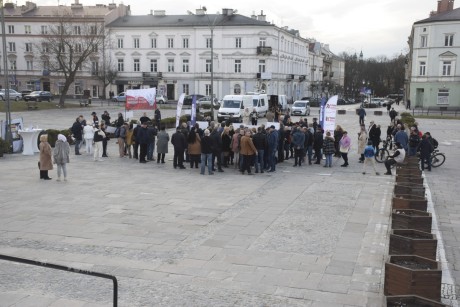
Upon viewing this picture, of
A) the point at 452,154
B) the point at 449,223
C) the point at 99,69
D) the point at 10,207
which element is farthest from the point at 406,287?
the point at 99,69

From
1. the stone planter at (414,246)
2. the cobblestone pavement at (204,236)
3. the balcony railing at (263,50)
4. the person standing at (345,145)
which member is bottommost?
the cobblestone pavement at (204,236)

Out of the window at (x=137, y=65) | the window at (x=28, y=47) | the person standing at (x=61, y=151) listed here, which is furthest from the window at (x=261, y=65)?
the person standing at (x=61, y=151)

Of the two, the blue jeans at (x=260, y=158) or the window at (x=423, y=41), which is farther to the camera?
the window at (x=423, y=41)

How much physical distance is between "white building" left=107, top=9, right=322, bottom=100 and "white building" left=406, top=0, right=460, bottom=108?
773 inches

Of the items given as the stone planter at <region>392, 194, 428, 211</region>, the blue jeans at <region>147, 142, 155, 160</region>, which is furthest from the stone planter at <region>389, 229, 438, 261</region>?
the blue jeans at <region>147, 142, 155, 160</region>

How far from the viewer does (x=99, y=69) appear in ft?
226

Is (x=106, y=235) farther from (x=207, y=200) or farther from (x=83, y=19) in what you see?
(x=83, y=19)

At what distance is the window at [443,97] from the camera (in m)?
63.7

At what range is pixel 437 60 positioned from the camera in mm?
63344

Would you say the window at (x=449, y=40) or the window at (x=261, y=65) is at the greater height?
the window at (x=449, y=40)

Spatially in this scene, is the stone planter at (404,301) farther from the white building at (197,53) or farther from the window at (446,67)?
the window at (446,67)

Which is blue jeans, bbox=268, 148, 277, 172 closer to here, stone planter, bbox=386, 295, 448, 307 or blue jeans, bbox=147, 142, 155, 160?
blue jeans, bbox=147, 142, 155, 160

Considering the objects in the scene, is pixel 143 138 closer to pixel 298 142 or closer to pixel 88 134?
pixel 88 134

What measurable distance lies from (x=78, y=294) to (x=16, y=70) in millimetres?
75843
